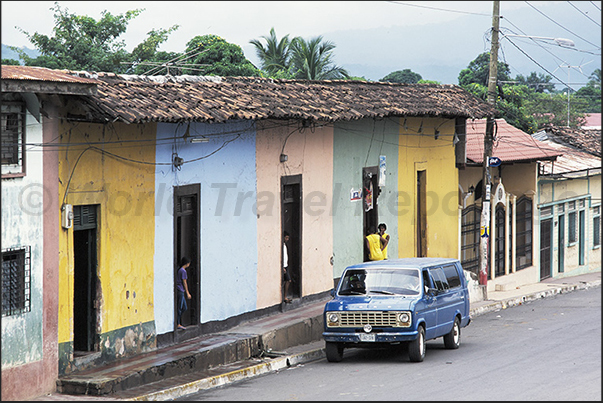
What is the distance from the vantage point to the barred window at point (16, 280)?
1118 cm

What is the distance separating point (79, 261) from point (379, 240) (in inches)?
353

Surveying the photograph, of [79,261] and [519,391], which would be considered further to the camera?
[79,261]

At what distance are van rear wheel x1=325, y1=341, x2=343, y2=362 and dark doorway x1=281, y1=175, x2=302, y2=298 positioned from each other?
4.37m

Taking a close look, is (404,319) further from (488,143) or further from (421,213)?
(488,143)

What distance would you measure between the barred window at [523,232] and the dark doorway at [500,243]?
61.6 inches

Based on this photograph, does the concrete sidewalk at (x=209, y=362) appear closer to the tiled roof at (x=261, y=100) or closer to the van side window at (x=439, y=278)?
the van side window at (x=439, y=278)

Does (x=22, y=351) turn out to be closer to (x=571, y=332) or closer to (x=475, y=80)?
(x=571, y=332)

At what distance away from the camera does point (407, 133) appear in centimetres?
2312

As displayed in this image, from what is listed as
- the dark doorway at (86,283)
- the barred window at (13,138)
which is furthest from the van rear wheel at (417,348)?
the barred window at (13,138)

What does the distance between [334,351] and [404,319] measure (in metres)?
1.51

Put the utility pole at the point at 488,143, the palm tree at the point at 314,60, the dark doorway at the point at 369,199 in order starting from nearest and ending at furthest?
the dark doorway at the point at 369,199, the utility pole at the point at 488,143, the palm tree at the point at 314,60

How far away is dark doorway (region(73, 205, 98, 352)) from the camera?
511 inches

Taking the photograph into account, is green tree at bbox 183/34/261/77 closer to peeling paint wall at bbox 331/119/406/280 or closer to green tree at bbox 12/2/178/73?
green tree at bbox 12/2/178/73

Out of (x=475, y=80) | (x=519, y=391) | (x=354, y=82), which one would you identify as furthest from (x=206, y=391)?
(x=475, y=80)
